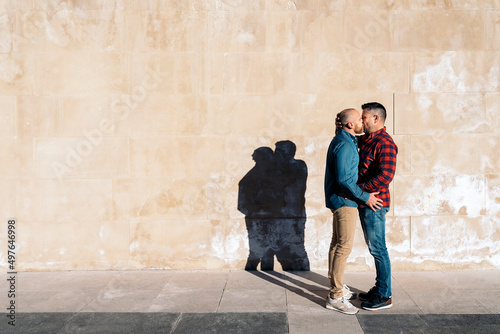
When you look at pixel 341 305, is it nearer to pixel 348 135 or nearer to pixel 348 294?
pixel 348 294

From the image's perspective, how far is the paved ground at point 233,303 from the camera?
3.56 m

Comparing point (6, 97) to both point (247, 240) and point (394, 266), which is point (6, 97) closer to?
point (247, 240)

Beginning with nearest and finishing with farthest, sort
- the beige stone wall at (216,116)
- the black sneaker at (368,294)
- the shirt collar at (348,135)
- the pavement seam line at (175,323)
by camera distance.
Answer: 1. the pavement seam line at (175,323)
2. the shirt collar at (348,135)
3. the black sneaker at (368,294)
4. the beige stone wall at (216,116)

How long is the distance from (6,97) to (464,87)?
614 cm

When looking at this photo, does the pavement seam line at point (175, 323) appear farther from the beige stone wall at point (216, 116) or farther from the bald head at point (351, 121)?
the bald head at point (351, 121)

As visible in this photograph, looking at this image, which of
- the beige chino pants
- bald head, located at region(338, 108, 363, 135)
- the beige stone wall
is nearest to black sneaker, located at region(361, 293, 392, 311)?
the beige chino pants

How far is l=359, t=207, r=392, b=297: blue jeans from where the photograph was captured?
3.95 m

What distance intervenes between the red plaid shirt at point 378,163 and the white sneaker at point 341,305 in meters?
1.05

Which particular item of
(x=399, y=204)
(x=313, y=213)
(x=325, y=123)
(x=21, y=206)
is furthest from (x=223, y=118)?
(x=21, y=206)

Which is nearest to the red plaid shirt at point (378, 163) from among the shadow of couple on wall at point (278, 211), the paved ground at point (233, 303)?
the paved ground at point (233, 303)

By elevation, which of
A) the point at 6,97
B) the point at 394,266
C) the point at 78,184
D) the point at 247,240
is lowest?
the point at 394,266

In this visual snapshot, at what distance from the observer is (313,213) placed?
17.4 ft

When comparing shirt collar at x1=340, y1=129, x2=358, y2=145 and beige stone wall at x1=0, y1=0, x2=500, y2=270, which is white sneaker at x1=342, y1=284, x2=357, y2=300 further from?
shirt collar at x1=340, y1=129, x2=358, y2=145

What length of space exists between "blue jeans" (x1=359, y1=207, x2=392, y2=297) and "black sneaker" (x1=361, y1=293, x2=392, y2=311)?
4 cm
